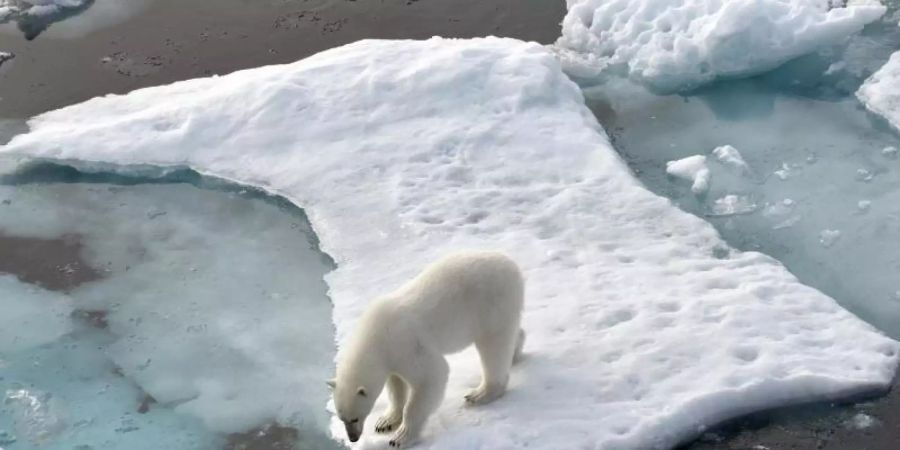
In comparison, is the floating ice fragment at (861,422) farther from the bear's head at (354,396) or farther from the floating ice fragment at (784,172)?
the floating ice fragment at (784,172)

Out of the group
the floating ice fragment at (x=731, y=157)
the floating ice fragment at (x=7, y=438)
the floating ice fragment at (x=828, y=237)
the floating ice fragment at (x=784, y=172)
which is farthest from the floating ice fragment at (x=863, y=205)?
the floating ice fragment at (x=7, y=438)

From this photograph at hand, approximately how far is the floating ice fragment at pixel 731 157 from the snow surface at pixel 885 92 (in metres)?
1.18

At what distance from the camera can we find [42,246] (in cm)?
670

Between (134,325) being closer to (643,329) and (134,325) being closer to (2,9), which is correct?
(643,329)

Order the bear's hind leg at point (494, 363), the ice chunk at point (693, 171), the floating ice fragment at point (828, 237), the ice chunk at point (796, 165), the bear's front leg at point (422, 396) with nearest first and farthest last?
the bear's front leg at point (422, 396) → the bear's hind leg at point (494, 363) → the ice chunk at point (796, 165) → the floating ice fragment at point (828, 237) → the ice chunk at point (693, 171)

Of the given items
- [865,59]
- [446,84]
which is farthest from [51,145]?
[865,59]

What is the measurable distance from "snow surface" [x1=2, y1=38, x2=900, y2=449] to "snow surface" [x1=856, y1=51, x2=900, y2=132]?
6.56 feet

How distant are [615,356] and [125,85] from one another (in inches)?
206

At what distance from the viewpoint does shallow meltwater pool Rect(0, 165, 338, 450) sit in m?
5.22

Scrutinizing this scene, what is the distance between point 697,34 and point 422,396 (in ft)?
15.6

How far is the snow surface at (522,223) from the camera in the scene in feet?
16.1

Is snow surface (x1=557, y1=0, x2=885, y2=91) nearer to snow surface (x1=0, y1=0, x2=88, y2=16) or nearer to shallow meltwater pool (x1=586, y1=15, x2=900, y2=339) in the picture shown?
A: shallow meltwater pool (x1=586, y1=15, x2=900, y2=339)

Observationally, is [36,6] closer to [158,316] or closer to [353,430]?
[158,316]

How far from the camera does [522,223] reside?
6469mm
